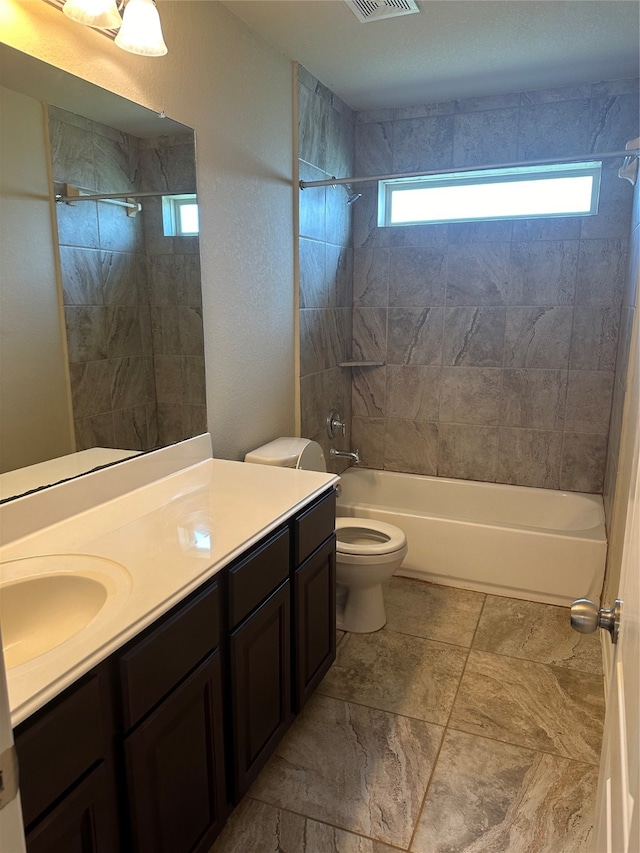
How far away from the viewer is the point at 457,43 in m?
2.57

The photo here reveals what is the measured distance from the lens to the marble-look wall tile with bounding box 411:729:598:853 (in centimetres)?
166

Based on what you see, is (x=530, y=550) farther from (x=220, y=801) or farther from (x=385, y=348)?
(x=220, y=801)

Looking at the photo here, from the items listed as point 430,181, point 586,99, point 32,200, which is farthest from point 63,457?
point 586,99

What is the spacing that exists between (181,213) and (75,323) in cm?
65

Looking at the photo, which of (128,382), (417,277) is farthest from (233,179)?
(417,277)

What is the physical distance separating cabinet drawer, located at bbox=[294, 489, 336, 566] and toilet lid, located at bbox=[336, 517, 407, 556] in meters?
0.53

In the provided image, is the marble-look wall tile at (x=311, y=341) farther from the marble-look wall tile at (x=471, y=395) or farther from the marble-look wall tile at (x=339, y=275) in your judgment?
the marble-look wall tile at (x=471, y=395)

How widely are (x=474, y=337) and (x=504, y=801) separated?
7.90 ft

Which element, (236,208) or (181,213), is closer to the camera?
(181,213)

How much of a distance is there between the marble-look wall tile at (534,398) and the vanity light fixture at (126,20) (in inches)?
98.7

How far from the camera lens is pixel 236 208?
2439 millimetres

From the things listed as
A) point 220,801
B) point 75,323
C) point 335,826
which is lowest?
point 335,826

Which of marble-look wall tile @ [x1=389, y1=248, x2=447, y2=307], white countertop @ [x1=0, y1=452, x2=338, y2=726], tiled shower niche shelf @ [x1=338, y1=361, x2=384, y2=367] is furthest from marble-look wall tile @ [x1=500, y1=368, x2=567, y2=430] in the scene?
white countertop @ [x1=0, y1=452, x2=338, y2=726]

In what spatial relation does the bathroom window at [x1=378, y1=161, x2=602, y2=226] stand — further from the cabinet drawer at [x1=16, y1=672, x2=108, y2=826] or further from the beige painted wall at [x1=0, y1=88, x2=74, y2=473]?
the cabinet drawer at [x1=16, y1=672, x2=108, y2=826]
